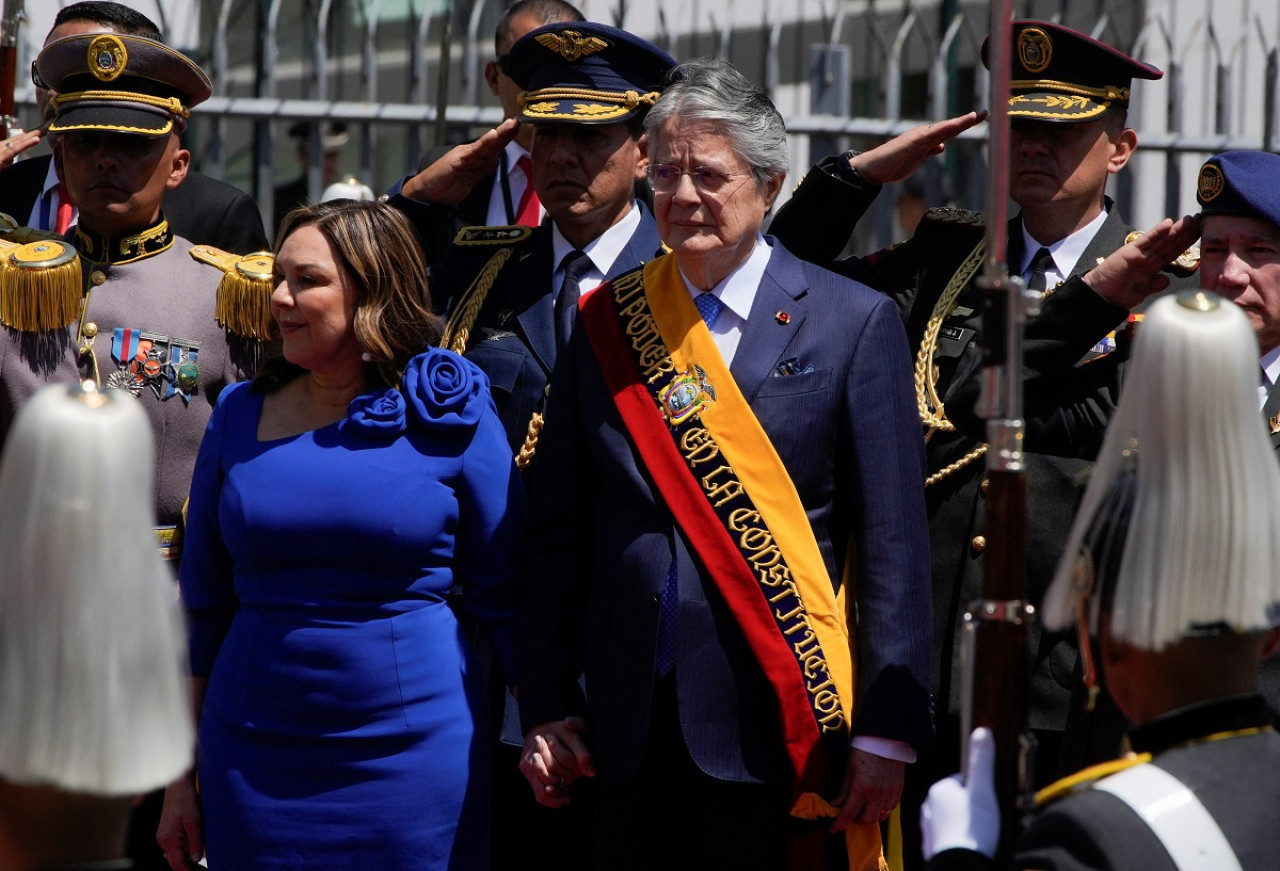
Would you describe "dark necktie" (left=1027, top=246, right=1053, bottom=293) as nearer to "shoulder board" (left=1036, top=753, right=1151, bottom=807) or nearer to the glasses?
the glasses

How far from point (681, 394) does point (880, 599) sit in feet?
1.82

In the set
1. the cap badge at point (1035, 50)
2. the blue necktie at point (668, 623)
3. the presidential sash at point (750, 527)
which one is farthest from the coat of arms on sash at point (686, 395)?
the cap badge at point (1035, 50)

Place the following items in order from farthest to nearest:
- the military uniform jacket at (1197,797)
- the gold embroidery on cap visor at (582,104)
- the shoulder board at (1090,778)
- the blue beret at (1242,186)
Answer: the gold embroidery on cap visor at (582,104), the blue beret at (1242,186), the shoulder board at (1090,778), the military uniform jacket at (1197,797)

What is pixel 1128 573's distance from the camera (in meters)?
2.23

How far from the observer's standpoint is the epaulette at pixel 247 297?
13.9 feet

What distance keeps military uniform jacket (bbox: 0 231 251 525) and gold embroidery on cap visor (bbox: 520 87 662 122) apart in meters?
0.91

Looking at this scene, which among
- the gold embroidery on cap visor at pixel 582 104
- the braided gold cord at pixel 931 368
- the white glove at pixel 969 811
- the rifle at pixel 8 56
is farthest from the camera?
the rifle at pixel 8 56

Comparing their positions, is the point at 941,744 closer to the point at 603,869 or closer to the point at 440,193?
the point at 603,869

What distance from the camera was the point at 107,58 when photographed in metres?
4.41

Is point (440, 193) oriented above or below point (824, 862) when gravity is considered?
above

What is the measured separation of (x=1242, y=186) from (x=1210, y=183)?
0.27 feet

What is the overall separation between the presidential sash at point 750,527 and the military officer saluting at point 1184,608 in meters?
1.07

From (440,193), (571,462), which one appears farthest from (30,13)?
(571,462)

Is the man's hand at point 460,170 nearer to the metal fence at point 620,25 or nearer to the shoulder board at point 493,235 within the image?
the shoulder board at point 493,235
